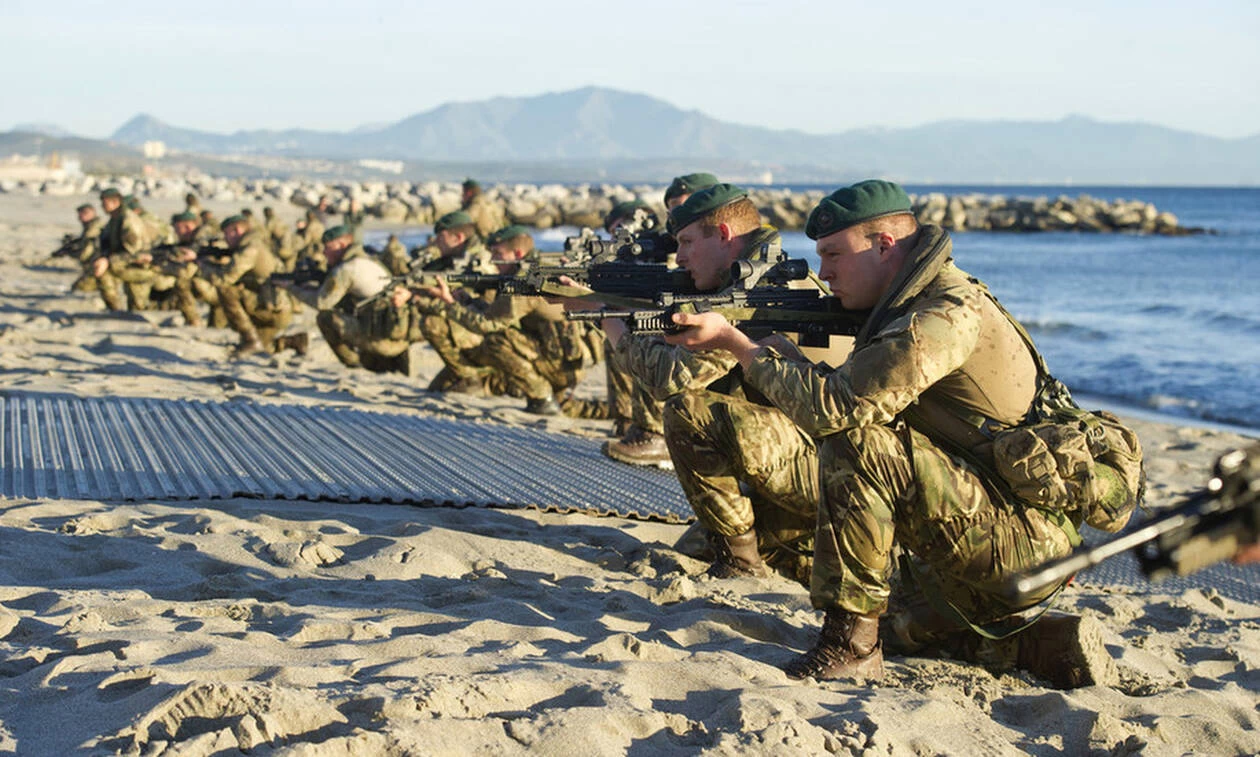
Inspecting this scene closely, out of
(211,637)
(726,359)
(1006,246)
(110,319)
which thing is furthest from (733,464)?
(1006,246)

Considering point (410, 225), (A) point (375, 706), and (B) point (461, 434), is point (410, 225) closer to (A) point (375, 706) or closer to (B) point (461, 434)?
(B) point (461, 434)

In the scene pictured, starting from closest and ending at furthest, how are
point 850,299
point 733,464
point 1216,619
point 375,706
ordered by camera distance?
point 375,706 < point 850,299 < point 733,464 < point 1216,619

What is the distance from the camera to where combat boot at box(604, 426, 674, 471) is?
814cm

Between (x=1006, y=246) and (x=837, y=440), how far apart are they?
5200cm

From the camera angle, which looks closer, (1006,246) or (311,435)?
(311,435)

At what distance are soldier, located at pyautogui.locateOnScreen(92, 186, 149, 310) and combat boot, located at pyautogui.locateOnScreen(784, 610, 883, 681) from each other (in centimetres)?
1434

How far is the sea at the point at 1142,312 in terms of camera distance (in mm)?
17188

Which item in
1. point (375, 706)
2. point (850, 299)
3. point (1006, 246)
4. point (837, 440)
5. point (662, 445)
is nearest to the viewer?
point (375, 706)

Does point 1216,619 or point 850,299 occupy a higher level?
point 850,299

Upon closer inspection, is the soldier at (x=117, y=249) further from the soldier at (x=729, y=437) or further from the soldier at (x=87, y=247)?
the soldier at (x=729, y=437)

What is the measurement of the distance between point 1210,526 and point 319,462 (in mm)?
5541

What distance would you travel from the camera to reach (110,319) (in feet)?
55.3

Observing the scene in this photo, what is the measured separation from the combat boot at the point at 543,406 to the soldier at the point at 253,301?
4.54 metres

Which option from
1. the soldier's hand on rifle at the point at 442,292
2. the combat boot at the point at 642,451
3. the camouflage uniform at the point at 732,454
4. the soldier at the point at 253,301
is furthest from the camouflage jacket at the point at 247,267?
the camouflage uniform at the point at 732,454
